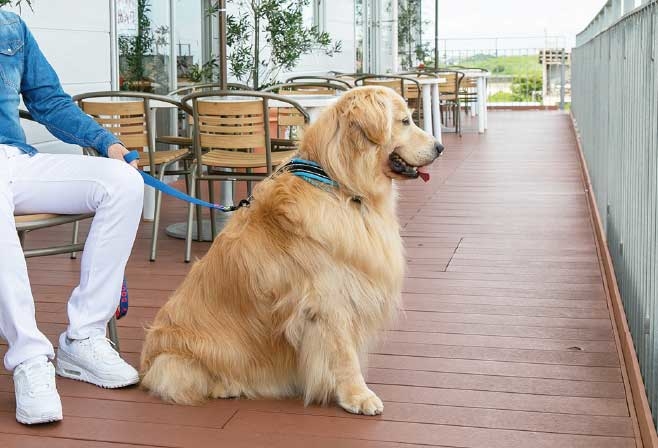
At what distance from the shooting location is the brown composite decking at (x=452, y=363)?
7.82 feet

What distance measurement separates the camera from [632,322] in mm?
3084

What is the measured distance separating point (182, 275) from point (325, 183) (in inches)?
75.2

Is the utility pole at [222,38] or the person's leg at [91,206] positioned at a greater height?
the utility pole at [222,38]

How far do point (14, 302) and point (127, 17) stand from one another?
5.30m

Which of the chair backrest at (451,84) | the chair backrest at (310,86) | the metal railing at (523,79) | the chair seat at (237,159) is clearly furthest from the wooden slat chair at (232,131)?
the metal railing at (523,79)

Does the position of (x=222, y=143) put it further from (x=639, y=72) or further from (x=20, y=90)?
(x=639, y=72)

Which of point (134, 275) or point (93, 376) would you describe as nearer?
point (93, 376)

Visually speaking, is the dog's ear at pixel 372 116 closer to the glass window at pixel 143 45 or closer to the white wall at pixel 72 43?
the white wall at pixel 72 43

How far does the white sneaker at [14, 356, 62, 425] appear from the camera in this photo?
2416mm

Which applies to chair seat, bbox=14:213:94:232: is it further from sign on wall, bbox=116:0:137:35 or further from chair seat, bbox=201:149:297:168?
sign on wall, bbox=116:0:137:35

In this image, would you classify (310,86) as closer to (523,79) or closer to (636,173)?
(636,173)

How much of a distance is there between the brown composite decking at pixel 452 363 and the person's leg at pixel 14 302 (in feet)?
0.61

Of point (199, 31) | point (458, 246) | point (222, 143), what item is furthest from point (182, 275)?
point (199, 31)

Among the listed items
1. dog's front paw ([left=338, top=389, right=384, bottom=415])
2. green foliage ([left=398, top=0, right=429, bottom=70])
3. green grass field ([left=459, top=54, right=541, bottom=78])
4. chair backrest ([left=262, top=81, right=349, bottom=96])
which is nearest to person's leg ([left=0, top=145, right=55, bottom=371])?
dog's front paw ([left=338, top=389, right=384, bottom=415])
